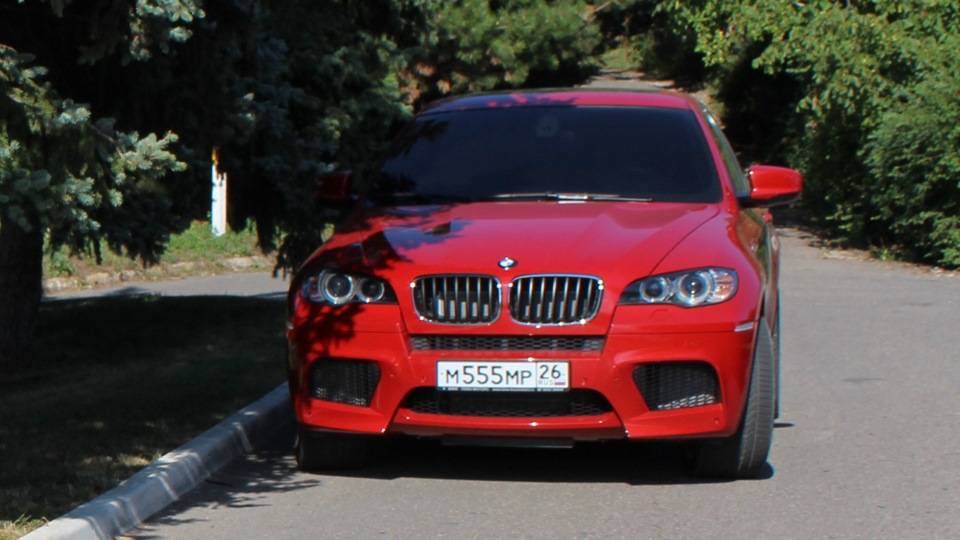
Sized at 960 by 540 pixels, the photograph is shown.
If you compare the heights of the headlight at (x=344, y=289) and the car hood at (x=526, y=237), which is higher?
the car hood at (x=526, y=237)

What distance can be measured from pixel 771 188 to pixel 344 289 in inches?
94.0

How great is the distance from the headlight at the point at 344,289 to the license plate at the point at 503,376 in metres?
0.39

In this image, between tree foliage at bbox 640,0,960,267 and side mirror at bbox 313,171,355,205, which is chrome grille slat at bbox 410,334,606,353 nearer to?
side mirror at bbox 313,171,355,205

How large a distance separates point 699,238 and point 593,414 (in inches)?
36.2

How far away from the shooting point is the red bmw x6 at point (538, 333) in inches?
229

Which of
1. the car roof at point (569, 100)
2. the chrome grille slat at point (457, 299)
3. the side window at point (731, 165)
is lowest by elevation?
the chrome grille slat at point (457, 299)

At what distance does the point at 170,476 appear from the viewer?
6.00m

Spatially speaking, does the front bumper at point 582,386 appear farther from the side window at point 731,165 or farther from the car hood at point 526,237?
the side window at point 731,165

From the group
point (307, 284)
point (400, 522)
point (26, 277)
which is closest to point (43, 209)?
point (307, 284)

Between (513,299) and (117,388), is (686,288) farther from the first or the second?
(117,388)

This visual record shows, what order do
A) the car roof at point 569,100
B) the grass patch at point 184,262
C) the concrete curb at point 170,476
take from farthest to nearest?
the grass patch at point 184,262 < the car roof at point 569,100 < the concrete curb at point 170,476

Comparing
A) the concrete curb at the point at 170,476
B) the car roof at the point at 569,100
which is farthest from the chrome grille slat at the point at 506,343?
the car roof at the point at 569,100

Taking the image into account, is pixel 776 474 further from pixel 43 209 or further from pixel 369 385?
pixel 43 209

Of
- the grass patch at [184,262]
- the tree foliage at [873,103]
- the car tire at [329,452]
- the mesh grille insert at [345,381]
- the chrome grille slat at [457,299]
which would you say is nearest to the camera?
the chrome grille slat at [457,299]
